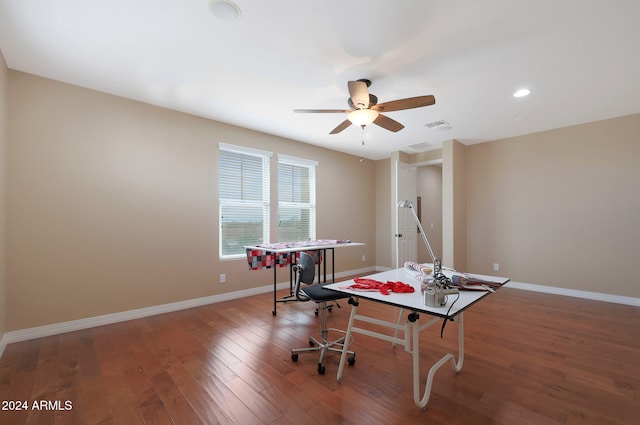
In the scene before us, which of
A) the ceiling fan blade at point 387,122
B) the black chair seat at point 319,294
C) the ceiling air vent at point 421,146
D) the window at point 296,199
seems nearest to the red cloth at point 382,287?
the black chair seat at point 319,294

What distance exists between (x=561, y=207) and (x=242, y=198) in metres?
5.09

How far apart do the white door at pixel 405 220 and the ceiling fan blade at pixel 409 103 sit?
3121 mm

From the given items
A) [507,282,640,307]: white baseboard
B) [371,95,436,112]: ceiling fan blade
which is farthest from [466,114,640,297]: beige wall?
[371,95,436,112]: ceiling fan blade

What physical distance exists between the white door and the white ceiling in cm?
214

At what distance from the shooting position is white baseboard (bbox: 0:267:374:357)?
2768 mm

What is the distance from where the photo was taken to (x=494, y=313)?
3.60m

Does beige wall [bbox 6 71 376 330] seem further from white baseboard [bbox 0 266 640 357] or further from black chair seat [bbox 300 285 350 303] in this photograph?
black chair seat [bbox 300 285 350 303]

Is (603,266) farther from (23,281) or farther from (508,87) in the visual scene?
(23,281)

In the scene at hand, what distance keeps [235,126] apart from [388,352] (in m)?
3.74

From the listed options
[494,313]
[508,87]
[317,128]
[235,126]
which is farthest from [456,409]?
[235,126]

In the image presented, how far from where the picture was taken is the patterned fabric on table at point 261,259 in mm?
3858

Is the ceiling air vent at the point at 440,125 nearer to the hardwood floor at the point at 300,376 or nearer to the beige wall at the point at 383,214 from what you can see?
the beige wall at the point at 383,214

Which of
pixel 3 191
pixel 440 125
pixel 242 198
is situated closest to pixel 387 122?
pixel 440 125

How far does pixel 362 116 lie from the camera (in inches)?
111
